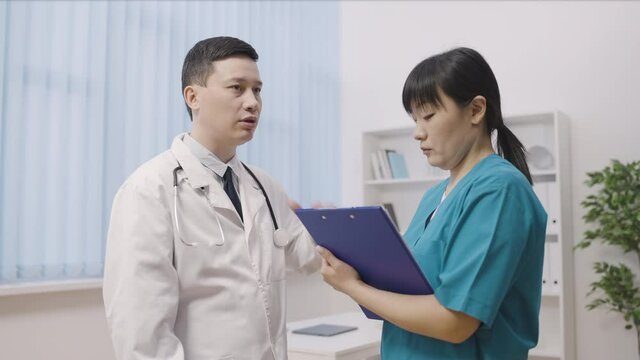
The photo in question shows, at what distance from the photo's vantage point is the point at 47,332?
2355 millimetres

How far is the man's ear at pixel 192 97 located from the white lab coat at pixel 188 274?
0.29 feet

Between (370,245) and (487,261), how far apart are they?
0.24 metres

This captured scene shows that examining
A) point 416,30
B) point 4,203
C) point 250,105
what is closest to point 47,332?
point 4,203

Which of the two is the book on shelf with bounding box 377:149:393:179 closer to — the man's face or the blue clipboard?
the man's face

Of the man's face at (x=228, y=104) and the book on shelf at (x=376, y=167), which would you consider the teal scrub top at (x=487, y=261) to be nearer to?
the man's face at (x=228, y=104)

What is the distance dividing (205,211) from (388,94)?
3050 mm

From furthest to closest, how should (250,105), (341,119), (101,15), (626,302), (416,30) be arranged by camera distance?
(341,119)
(416,30)
(626,302)
(101,15)
(250,105)

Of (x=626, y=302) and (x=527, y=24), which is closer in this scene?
(x=626, y=302)

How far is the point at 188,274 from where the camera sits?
1.29 metres

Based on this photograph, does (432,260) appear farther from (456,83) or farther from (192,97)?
(192,97)

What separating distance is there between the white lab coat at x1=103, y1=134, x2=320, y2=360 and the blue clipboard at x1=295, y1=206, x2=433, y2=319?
205 mm

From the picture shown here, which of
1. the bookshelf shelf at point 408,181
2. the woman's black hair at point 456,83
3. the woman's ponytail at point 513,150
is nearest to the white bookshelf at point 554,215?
the bookshelf shelf at point 408,181

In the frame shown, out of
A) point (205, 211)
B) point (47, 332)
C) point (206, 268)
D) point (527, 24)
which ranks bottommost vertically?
point (47, 332)

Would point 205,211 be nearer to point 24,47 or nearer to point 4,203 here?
point 4,203
